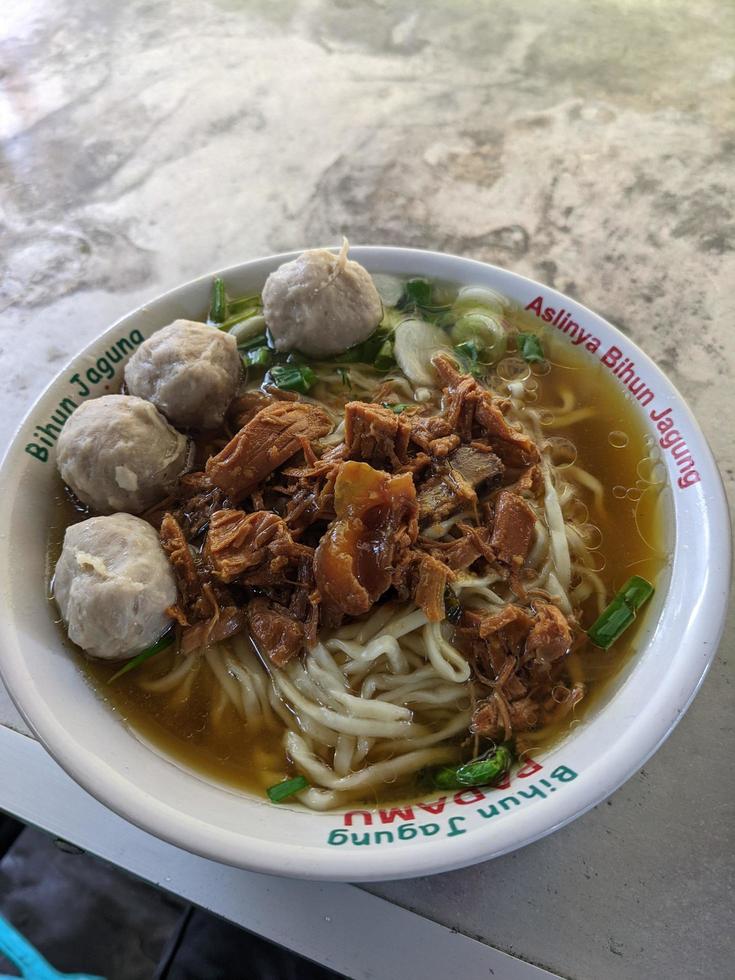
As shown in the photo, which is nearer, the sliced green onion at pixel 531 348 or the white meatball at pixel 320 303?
the white meatball at pixel 320 303

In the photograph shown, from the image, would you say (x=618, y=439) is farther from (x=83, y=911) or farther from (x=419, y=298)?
(x=83, y=911)

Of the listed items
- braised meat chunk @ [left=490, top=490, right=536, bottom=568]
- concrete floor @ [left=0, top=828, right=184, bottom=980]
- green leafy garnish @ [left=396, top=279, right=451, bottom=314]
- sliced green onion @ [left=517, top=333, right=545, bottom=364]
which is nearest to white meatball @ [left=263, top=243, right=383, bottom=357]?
green leafy garnish @ [left=396, top=279, right=451, bottom=314]

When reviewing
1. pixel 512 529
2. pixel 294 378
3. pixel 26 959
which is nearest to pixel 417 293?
pixel 294 378

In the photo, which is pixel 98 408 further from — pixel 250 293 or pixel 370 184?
pixel 370 184

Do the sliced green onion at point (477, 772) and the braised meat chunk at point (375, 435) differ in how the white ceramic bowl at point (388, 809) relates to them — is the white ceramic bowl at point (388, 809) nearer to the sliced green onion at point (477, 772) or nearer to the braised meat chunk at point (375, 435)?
the sliced green onion at point (477, 772)

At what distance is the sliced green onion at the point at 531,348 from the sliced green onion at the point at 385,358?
1.51 feet

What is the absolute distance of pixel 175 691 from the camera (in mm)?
1965

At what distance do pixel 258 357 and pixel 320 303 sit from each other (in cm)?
33

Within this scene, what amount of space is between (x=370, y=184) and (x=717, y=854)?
129 inches

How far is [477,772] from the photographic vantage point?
1678 millimetres

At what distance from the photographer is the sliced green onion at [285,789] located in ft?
5.60

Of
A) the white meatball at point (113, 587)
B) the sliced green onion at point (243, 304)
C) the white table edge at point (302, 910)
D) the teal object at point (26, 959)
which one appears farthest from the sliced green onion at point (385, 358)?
the teal object at point (26, 959)

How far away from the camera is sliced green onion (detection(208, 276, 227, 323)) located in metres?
2.50

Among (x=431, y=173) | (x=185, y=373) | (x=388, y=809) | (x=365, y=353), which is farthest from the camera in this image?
(x=431, y=173)
